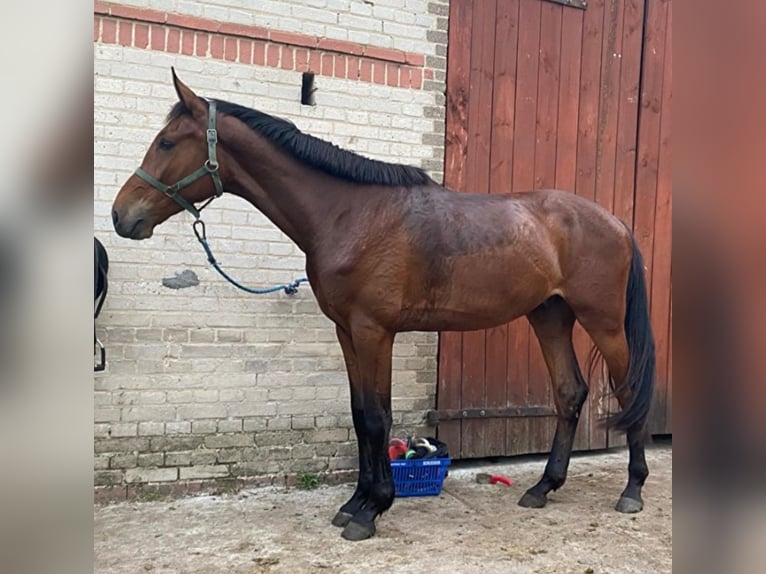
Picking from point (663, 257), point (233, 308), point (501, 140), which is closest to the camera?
point (233, 308)

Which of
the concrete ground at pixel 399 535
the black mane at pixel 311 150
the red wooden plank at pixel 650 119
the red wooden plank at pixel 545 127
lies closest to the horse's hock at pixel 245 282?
the concrete ground at pixel 399 535

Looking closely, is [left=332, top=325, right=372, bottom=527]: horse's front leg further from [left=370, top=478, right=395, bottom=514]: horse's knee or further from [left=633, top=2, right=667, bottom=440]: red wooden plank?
[left=633, top=2, right=667, bottom=440]: red wooden plank

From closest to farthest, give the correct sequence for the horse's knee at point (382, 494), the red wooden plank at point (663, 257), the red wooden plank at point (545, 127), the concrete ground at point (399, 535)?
the concrete ground at point (399, 535), the horse's knee at point (382, 494), the red wooden plank at point (545, 127), the red wooden plank at point (663, 257)

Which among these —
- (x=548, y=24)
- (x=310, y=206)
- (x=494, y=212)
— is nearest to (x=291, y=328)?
(x=310, y=206)

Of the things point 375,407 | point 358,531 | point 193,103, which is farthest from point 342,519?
point 193,103

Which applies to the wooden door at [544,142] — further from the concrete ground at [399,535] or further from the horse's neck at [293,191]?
the horse's neck at [293,191]

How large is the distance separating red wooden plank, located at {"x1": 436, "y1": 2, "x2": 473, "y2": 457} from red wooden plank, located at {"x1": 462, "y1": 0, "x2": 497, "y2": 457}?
4cm

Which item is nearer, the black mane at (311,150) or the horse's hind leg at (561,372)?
the black mane at (311,150)

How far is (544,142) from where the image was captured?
12.4ft

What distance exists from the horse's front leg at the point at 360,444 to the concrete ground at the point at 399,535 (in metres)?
0.10

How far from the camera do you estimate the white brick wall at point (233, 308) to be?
298cm

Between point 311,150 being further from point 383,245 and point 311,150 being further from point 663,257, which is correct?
point 663,257

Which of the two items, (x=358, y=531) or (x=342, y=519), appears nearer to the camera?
(x=358, y=531)

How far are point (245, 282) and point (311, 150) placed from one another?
884mm
